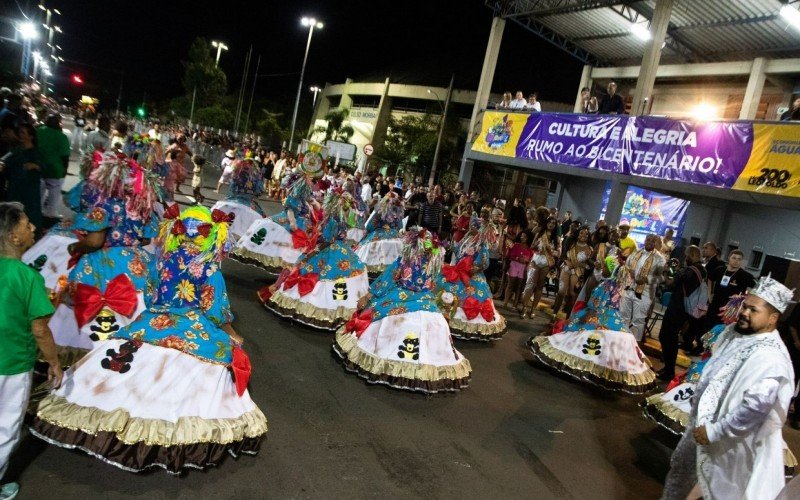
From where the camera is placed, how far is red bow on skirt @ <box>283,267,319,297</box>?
7.14 m

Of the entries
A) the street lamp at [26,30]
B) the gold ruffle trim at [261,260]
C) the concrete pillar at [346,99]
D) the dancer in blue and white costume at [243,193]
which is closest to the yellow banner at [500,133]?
the dancer in blue and white costume at [243,193]

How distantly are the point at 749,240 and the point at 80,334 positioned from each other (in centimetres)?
1514

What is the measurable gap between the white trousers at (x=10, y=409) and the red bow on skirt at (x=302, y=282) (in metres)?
4.35

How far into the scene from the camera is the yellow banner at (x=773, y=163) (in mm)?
9773

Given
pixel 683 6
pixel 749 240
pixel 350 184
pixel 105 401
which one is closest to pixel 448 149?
pixel 683 6

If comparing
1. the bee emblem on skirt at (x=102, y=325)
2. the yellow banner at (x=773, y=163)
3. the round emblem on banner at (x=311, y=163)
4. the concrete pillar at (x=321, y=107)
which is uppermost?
the concrete pillar at (x=321, y=107)

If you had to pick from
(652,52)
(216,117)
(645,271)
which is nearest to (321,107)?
(216,117)

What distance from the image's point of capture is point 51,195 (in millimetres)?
8922

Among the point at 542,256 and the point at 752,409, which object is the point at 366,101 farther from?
the point at 752,409

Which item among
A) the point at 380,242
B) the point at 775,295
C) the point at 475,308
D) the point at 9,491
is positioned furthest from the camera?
the point at 380,242

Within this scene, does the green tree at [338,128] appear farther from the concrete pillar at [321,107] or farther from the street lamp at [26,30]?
the street lamp at [26,30]

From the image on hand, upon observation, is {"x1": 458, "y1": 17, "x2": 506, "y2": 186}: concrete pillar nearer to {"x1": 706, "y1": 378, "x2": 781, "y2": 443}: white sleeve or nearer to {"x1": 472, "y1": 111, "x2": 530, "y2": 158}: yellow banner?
{"x1": 472, "y1": 111, "x2": 530, "y2": 158}: yellow banner

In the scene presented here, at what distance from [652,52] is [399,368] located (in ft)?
41.2

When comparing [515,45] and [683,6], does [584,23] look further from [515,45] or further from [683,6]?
[515,45]
